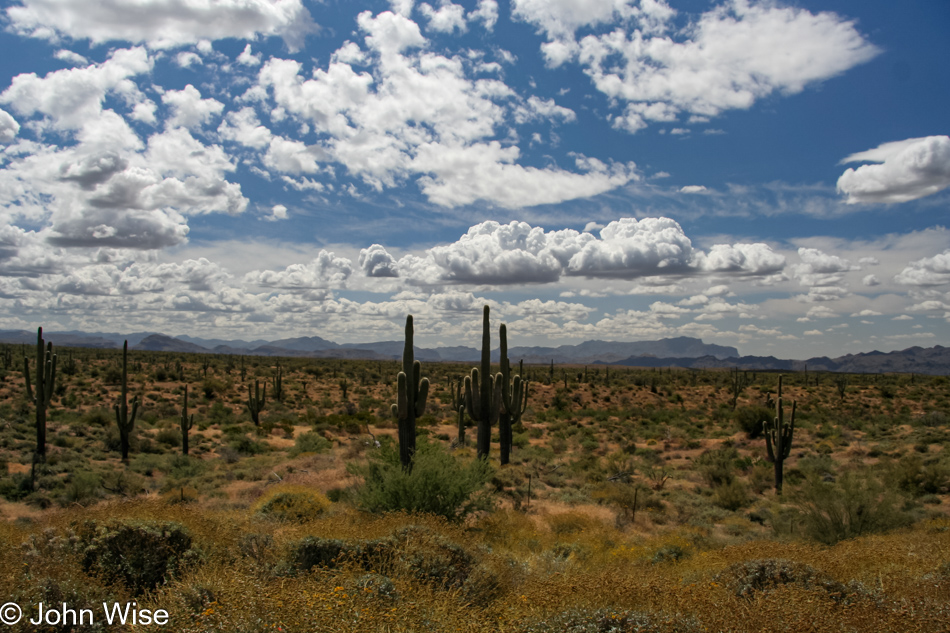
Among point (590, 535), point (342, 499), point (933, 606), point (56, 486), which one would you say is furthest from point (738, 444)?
point (56, 486)

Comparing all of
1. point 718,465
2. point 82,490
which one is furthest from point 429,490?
point 718,465

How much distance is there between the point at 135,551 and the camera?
783 cm

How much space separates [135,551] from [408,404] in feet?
26.7

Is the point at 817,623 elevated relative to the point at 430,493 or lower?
elevated

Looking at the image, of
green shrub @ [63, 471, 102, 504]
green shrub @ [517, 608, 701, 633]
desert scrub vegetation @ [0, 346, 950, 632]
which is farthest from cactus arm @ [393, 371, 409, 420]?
green shrub @ [517, 608, 701, 633]

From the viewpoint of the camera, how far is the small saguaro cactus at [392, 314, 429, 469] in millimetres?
14961

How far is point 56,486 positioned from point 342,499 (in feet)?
31.9

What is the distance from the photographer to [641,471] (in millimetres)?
22594

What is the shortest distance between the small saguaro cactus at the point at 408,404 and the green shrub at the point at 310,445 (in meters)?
10.8

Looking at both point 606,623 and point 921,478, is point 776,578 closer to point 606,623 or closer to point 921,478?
point 606,623

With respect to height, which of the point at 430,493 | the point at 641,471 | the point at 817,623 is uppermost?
the point at 817,623

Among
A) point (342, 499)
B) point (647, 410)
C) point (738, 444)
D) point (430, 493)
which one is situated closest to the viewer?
point (430, 493)

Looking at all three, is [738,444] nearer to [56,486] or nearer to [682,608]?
[682,608]

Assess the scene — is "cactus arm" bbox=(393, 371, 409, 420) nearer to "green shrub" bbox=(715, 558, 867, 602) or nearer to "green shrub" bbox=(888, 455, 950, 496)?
"green shrub" bbox=(715, 558, 867, 602)
